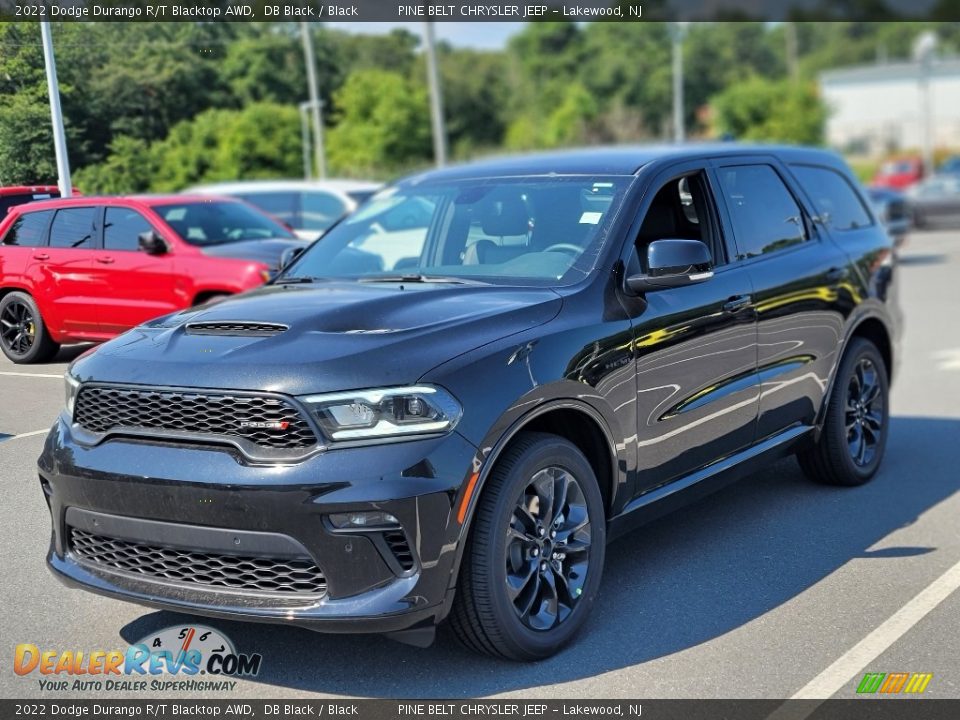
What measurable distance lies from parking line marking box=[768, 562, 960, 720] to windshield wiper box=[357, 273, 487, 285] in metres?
1.95

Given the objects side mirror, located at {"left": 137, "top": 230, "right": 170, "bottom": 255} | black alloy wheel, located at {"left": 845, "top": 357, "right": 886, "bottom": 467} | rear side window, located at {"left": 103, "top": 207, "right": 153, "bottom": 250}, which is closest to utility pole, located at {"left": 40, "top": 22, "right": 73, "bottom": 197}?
rear side window, located at {"left": 103, "top": 207, "right": 153, "bottom": 250}

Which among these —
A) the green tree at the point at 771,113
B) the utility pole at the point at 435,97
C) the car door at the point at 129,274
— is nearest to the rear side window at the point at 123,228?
→ the car door at the point at 129,274

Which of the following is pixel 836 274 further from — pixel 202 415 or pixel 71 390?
pixel 71 390

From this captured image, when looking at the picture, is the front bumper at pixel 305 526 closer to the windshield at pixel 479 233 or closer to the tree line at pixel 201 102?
the windshield at pixel 479 233

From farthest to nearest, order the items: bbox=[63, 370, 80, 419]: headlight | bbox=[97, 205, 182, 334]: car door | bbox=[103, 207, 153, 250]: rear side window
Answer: bbox=[103, 207, 153, 250]: rear side window → bbox=[97, 205, 182, 334]: car door → bbox=[63, 370, 80, 419]: headlight

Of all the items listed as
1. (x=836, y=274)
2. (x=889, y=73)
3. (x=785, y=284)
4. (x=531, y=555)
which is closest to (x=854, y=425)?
(x=836, y=274)

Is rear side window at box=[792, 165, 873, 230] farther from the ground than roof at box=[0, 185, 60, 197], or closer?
closer

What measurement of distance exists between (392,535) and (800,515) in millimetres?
3053

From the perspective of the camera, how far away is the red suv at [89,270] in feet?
16.9

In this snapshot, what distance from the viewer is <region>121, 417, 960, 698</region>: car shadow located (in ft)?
13.3

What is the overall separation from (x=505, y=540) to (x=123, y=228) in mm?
2694

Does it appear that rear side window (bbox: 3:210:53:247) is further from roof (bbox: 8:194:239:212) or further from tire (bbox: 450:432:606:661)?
tire (bbox: 450:432:606:661)

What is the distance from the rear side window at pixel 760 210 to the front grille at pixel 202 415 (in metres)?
2.66

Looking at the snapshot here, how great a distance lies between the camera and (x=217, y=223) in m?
6.98
